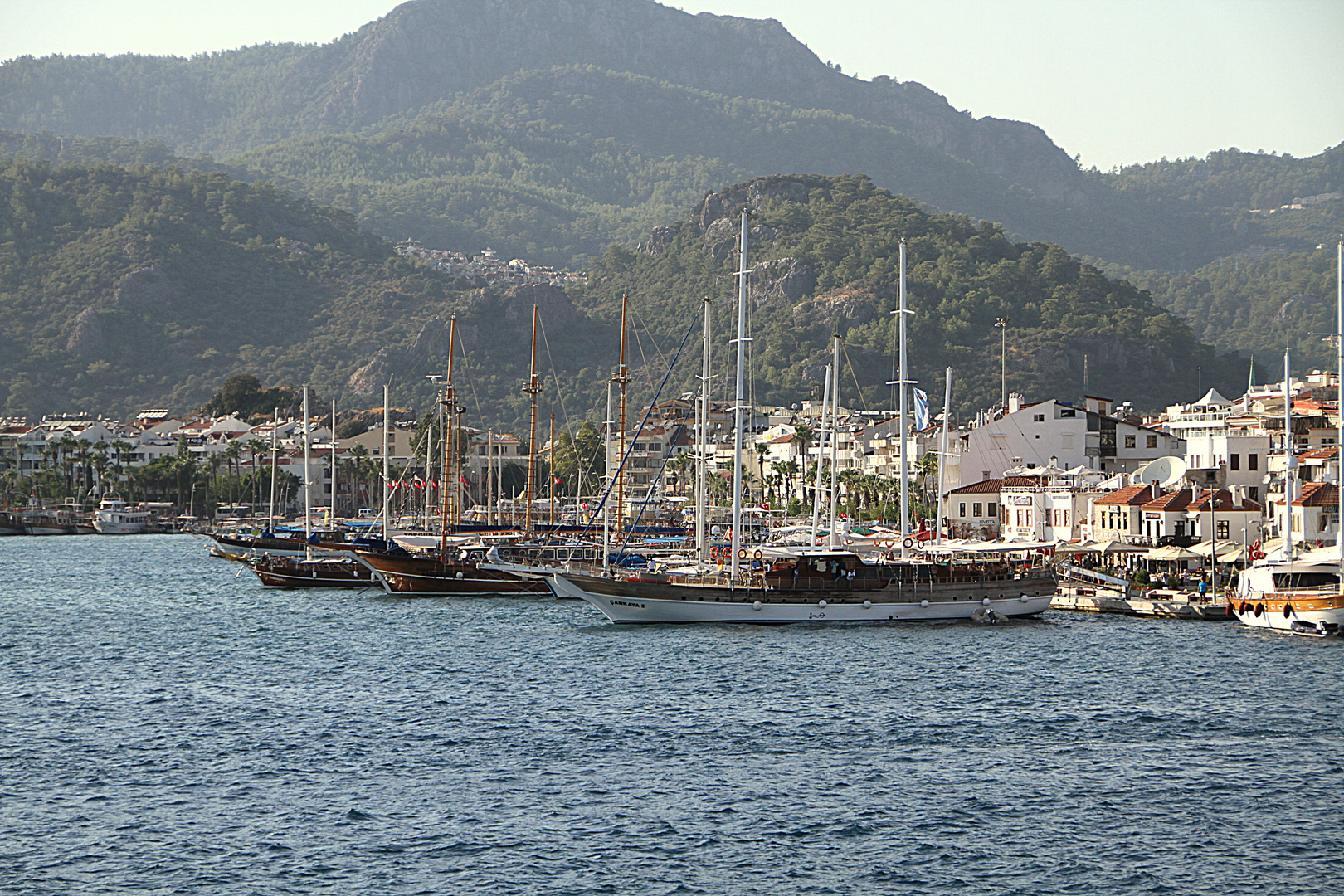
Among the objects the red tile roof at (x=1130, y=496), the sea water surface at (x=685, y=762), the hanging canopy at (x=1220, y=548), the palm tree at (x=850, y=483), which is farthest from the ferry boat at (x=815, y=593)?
the palm tree at (x=850, y=483)

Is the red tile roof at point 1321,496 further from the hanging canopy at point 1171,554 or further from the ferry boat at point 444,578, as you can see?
the ferry boat at point 444,578

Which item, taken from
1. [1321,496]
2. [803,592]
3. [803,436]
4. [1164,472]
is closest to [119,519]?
[803,436]

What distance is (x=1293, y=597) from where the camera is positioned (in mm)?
60344

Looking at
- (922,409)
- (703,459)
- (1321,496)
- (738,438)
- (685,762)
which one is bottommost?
(685,762)

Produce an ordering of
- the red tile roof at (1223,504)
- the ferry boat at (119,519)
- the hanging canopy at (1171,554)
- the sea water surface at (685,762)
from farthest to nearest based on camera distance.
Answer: the ferry boat at (119,519)
the red tile roof at (1223,504)
the hanging canopy at (1171,554)
the sea water surface at (685,762)

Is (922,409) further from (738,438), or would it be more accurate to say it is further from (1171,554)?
Result: (738,438)

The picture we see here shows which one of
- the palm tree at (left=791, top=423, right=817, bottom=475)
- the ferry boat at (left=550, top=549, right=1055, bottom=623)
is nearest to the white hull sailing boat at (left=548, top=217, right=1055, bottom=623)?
the ferry boat at (left=550, top=549, right=1055, bottom=623)

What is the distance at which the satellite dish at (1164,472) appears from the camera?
89562 mm

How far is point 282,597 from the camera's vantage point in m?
90.5

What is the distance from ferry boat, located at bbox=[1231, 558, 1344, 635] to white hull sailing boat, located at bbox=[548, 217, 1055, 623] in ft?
30.9

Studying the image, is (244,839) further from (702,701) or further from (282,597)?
(282,597)

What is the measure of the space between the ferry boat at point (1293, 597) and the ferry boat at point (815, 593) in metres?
9.42

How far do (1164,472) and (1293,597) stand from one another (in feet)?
102

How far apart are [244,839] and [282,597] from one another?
60.9m
